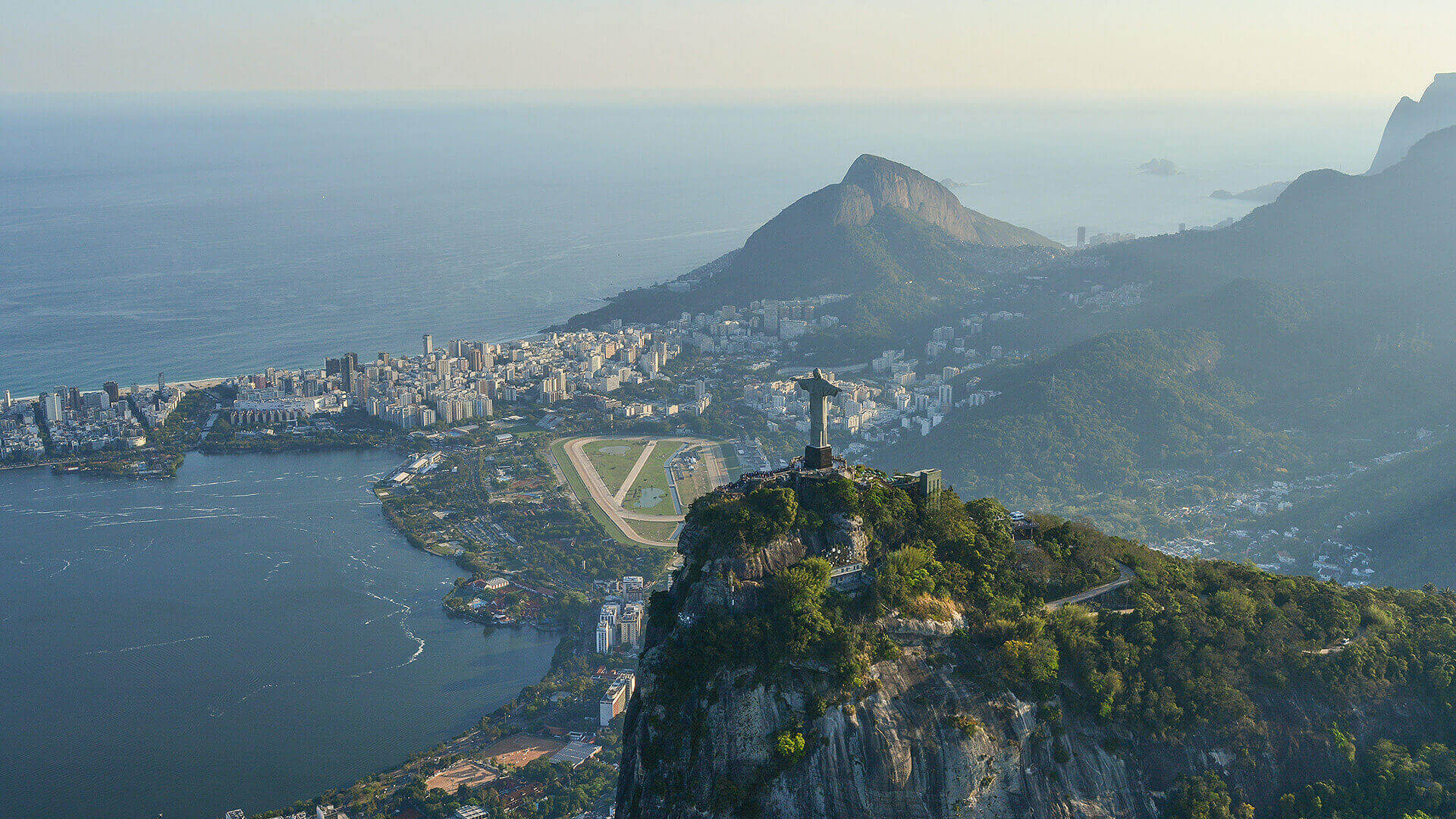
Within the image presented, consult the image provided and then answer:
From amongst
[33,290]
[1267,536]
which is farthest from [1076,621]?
[33,290]

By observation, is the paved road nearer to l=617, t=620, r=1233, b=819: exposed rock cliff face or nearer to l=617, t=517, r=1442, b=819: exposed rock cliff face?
l=617, t=517, r=1442, b=819: exposed rock cliff face

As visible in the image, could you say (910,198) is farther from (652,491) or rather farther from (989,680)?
(989,680)

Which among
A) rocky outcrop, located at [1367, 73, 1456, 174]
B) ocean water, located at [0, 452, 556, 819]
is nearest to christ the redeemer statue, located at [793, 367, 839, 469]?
ocean water, located at [0, 452, 556, 819]

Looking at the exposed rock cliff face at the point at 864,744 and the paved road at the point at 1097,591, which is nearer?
the exposed rock cliff face at the point at 864,744

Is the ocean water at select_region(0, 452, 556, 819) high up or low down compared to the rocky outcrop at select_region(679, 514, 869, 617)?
down

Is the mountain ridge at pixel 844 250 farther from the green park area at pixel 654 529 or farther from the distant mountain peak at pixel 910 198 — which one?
the green park area at pixel 654 529

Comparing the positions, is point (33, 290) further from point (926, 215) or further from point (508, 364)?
point (926, 215)

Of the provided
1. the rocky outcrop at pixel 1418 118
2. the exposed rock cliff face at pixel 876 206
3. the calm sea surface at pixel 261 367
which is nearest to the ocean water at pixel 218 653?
the calm sea surface at pixel 261 367
